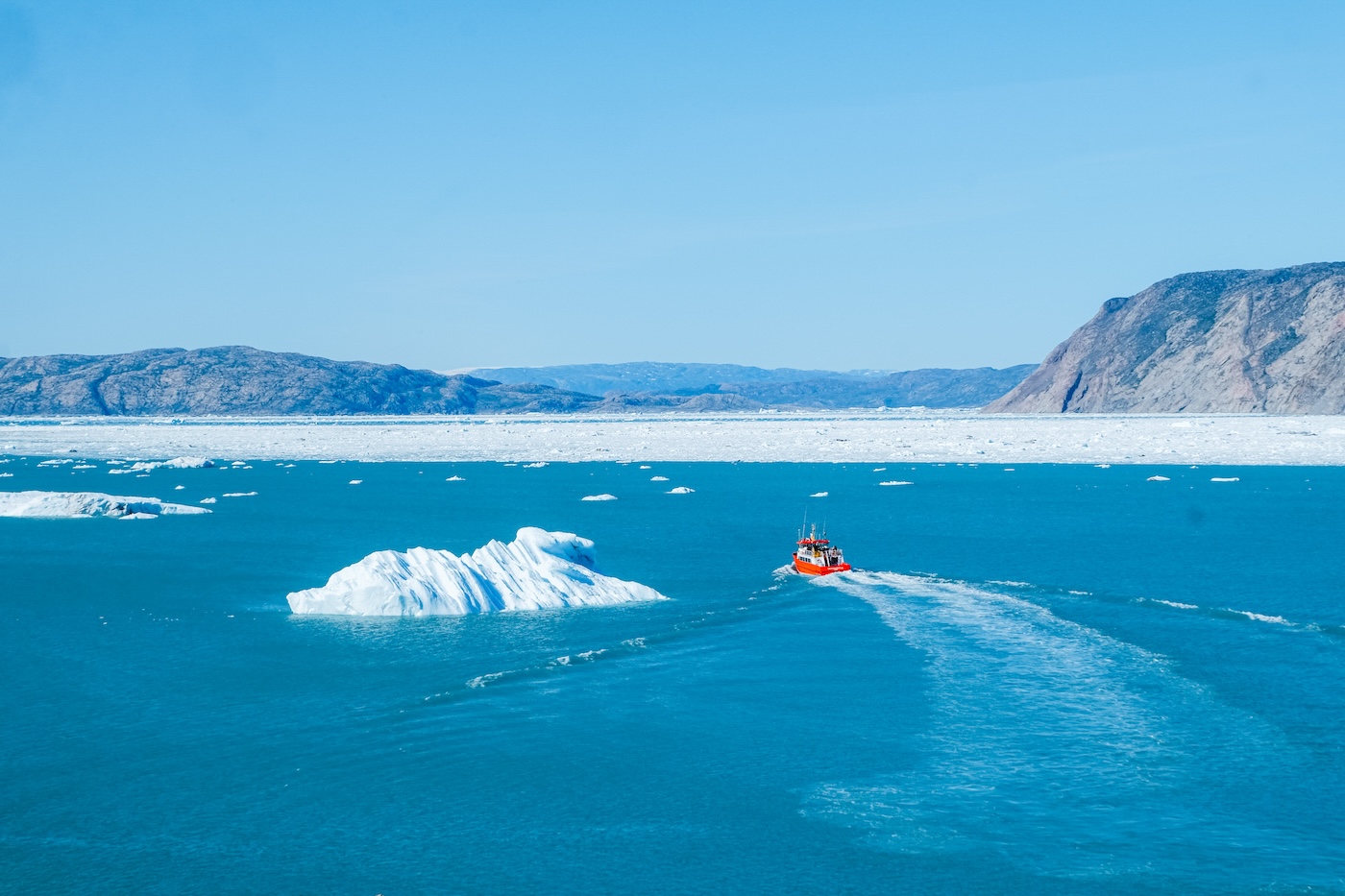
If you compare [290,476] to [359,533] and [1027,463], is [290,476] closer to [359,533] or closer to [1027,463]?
[359,533]

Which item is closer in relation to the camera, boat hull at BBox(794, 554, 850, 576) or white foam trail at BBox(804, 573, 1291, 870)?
white foam trail at BBox(804, 573, 1291, 870)

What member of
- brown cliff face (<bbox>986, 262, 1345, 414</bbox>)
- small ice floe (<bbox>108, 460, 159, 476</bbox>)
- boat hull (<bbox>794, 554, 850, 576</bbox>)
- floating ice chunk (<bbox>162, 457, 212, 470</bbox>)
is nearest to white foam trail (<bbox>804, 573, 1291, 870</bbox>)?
boat hull (<bbox>794, 554, 850, 576</bbox>)

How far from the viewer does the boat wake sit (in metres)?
14.2

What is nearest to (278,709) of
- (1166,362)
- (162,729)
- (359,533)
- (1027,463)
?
(162,729)

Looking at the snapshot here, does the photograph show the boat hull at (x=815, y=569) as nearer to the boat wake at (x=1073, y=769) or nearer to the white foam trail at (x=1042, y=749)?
the white foam trail at (x=1042, y=749)

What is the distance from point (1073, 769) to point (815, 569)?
54.7 feet

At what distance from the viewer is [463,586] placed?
28.0 m

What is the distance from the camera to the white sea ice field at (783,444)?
80500 millimetres

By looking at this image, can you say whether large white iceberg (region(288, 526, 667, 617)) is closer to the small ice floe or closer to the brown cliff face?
the small ice floe

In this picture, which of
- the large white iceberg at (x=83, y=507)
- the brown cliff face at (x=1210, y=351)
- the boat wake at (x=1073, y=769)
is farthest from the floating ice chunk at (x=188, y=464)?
the brown cliff face at (x=1210, y=351)

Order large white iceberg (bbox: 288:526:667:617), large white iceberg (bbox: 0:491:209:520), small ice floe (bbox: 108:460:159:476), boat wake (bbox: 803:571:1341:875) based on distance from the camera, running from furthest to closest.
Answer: small ice floe (bbox: 108:460:159:476)
large white iceberg (bbox: 0:491:209:520)
large white iceberg (bbox: 288:526:667:617)
boat wake (bbox: 803:571:1341:875)

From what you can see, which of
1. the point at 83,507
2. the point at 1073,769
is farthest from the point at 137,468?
the point at 1073,769

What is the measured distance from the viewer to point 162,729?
1875cm

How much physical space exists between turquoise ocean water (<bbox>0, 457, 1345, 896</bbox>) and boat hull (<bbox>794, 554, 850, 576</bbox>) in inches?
33.9
